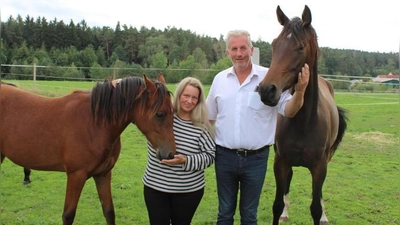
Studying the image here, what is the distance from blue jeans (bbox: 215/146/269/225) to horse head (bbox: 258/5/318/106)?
53 cm

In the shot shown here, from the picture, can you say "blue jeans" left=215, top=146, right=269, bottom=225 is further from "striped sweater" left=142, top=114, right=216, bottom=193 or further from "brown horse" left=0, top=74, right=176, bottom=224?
"brown horse" left=0, top=74, right=176, bottom=224

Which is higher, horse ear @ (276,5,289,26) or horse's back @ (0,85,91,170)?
horse ear @ (276,5,289,26)

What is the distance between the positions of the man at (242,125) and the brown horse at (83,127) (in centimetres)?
42

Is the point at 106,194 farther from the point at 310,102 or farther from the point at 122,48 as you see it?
the point at 122,48

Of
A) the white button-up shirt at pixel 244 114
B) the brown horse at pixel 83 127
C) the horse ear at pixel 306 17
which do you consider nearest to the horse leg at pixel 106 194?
the brown horse at pixel 83 127

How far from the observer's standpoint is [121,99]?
9.83 feet

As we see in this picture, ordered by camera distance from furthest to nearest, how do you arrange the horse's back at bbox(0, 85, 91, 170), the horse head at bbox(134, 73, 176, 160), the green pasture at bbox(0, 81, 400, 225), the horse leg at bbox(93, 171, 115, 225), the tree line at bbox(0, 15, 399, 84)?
1. the tree line at bbox(0, 15, 399, 84)
2. the green pasture at bbox(0, 81, 400, 225)
3. the horse leg at bbox(93, 171, 115, 225)
4. the horse's back at bbox(0, 85, 91, 170)
5. the horse head at bbox(134, 73, 176, 160)

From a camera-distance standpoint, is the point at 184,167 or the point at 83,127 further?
the point at 83,127

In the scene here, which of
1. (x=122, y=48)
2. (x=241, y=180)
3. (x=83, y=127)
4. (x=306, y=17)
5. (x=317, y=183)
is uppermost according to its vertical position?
(x=122, y=48)

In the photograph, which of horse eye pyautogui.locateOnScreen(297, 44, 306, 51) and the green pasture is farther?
the green pasture

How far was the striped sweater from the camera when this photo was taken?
2713 millimetres

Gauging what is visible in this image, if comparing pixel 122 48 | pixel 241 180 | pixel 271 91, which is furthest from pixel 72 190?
pixel 122 48

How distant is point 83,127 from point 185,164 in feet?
3.58

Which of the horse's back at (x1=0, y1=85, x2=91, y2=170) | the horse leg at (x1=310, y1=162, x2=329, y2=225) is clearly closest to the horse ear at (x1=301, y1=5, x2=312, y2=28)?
the horse leg at (x1=310, y1=162, x2=329, y2=225)
